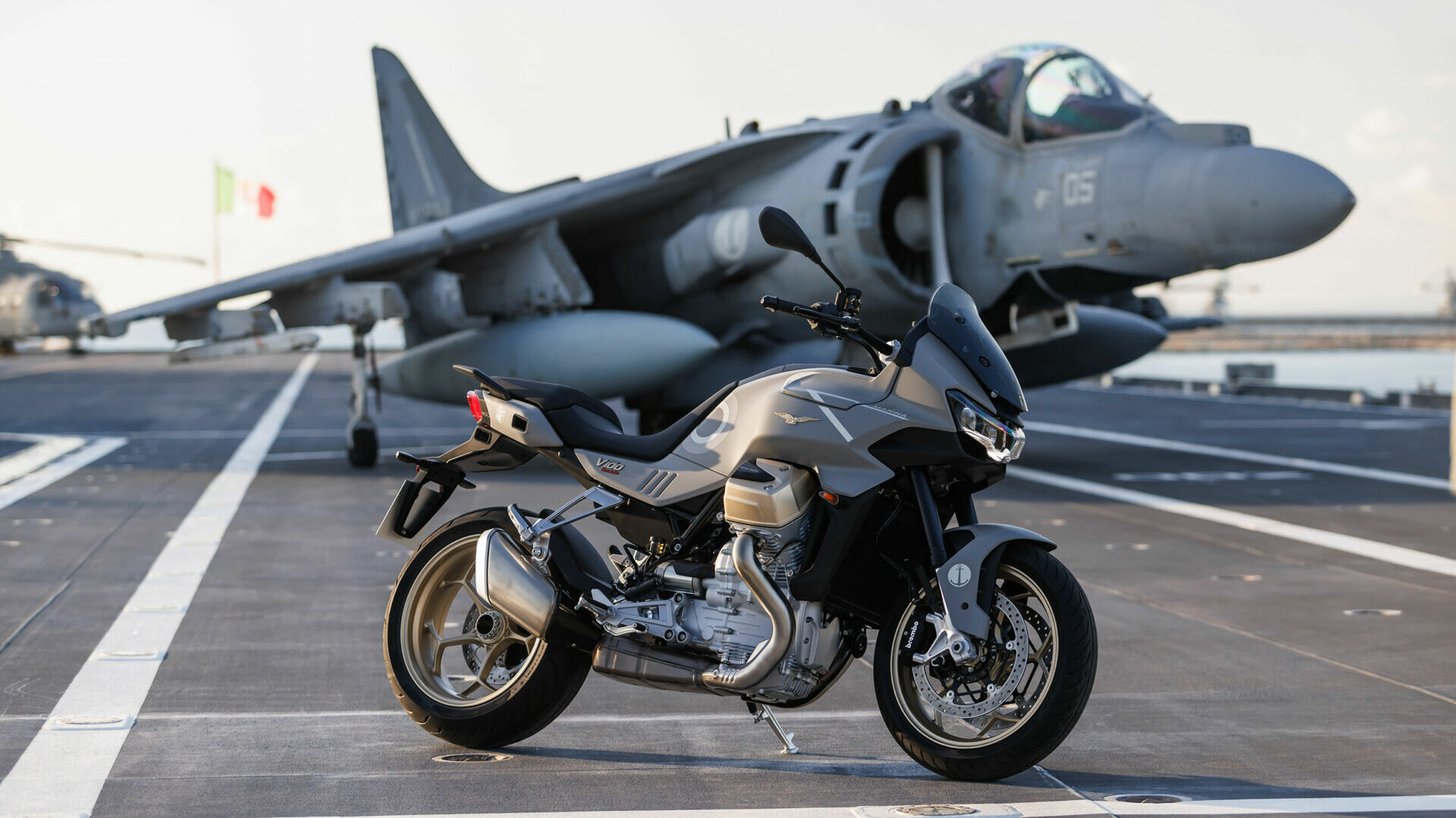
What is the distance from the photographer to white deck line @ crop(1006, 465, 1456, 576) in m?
8.62

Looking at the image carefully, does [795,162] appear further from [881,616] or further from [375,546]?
[881,616]

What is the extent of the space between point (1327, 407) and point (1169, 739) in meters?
20.5

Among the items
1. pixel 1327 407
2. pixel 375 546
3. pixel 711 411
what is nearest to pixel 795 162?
pixel 375 546

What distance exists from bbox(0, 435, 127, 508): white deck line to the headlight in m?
8.99

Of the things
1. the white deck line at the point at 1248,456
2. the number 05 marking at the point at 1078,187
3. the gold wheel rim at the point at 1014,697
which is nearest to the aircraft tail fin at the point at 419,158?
the white deck line at the point at 1248,456

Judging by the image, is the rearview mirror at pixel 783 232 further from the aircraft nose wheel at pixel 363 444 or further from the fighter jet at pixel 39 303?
the fighter jet at pixel 39 303

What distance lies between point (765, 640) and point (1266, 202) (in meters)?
7.91

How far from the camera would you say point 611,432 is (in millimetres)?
4660

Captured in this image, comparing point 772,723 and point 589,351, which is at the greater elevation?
point 589,351

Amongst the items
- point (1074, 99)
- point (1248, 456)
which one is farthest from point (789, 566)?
point (1248, 456)

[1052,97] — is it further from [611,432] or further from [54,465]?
[54,465]

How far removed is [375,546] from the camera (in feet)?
29.1

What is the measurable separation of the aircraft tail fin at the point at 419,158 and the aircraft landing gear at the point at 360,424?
4492mm

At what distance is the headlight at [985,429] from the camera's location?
4.05 m
